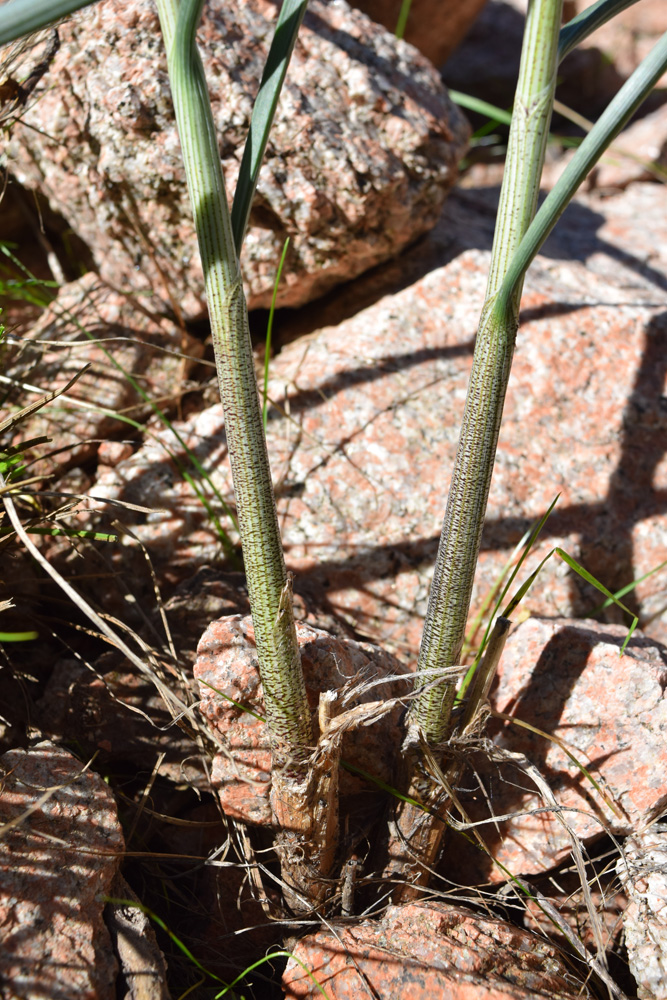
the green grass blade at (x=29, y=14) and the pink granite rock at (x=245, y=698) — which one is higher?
the green grass blade at (x=29, y=14)

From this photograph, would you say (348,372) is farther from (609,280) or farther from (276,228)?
(609,280)

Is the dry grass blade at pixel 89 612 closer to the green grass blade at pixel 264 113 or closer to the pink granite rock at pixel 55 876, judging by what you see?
the pink granite rock at pixel 55 876

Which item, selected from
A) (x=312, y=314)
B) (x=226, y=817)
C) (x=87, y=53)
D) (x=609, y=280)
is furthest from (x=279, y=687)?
(x=609, y=280)

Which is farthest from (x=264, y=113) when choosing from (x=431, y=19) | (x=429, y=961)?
(x=431, y=19)

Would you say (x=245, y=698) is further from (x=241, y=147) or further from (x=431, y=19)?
(x=431, y=19)

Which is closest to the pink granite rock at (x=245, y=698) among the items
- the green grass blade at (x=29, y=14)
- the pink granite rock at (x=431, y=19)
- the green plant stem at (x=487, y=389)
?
the green plant stem at (x=487, y=389)
